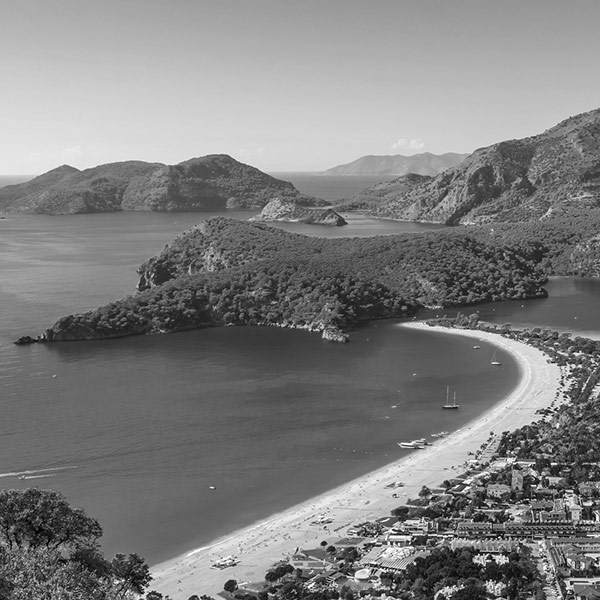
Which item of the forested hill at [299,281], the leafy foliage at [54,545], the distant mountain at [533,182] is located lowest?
the leafy foliage at [54,545]

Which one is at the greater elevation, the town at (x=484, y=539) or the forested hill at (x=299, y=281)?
the forested hill at (x=299, y=281)

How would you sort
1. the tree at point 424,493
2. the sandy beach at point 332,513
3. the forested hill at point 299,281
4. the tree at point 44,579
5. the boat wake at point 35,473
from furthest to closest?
the forested hill at point 299,281 → the boat wake at point 35,473 → the tree at point 424,493 → the sandy beach at point 332,513 → the tree at point 44,579

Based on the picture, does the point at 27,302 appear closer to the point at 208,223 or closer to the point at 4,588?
the point at 208,223

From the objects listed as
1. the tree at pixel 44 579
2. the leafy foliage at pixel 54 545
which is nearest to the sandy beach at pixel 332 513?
the leafy foliage at pixel 54 545

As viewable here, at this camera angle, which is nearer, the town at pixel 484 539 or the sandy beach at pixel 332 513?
the town at pixel 484 539

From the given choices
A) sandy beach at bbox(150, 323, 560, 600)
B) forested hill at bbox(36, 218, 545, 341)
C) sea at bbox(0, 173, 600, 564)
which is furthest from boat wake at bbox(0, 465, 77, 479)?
forested hill at bbox(36, 218, 545, 341)

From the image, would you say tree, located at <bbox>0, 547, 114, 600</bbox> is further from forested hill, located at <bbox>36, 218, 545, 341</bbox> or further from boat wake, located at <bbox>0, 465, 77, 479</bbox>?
forested hill, located at <bbox>36, 218, 545, 341</bbox>

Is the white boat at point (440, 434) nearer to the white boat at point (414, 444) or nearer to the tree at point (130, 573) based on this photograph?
the white boat at point (414, 444)

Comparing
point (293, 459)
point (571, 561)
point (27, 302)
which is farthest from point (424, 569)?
point (27, 302)
